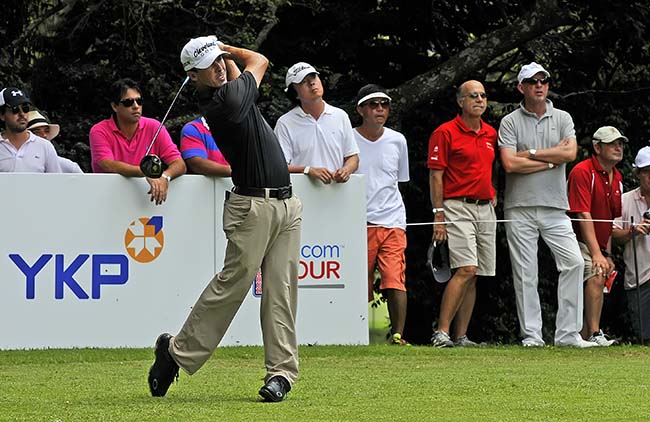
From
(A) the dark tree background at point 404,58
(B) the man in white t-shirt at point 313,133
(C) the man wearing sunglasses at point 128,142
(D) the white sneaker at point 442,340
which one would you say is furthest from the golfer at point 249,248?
(A) the dark tree background at point 404,58

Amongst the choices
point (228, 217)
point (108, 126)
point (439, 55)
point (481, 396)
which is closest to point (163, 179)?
point (108, 126)

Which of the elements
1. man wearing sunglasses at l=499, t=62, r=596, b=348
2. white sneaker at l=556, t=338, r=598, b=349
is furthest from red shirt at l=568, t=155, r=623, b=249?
white sneaker at l=556, t=338, r=598, b=349

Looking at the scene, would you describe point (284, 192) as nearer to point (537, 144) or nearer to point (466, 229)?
point (466, 229)

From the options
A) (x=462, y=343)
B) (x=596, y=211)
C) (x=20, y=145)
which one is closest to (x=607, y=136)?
(x=596, y=211)

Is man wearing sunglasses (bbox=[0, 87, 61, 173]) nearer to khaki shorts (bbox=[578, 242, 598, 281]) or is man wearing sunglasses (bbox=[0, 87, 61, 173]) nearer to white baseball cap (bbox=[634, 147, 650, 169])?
khaki shorts (bbox=[578, 242, 598, 281])

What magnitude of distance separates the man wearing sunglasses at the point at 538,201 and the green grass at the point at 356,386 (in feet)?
2.18

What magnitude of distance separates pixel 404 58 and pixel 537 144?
16.0 ft

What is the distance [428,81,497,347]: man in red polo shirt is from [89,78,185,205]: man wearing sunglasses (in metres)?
2.38

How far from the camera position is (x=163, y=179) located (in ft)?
38.4

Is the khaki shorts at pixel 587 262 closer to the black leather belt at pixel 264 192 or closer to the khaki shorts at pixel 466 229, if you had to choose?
the khaki shorts at pixel 466 229

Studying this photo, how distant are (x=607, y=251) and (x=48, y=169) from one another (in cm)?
514

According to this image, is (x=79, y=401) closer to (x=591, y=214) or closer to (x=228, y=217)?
(x=228, y=217)

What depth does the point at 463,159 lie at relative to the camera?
12.7 metres

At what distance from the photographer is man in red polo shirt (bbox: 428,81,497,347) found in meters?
12.7
